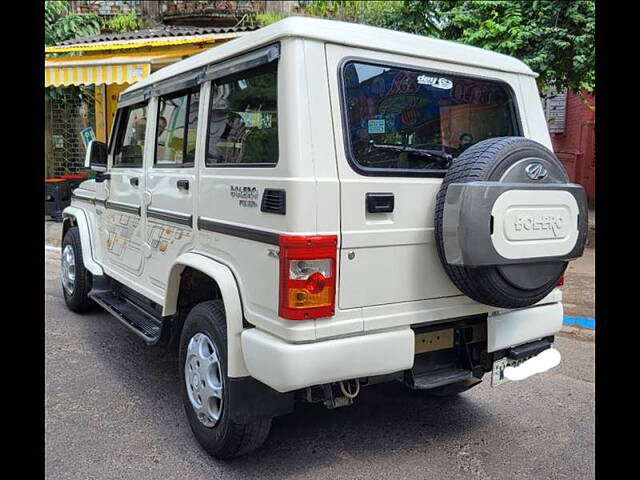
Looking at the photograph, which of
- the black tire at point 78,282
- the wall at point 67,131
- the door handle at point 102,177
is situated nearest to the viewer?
the door handle at point 102,177

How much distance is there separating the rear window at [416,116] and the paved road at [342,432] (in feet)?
5.23

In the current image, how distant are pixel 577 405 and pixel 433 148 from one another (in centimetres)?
216

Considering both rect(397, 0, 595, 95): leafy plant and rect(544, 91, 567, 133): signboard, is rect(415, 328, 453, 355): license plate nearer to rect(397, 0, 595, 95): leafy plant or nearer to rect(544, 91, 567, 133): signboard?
rect(397, 0, 595, 95): leafy plant

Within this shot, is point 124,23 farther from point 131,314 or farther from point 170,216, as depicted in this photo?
point 170,216

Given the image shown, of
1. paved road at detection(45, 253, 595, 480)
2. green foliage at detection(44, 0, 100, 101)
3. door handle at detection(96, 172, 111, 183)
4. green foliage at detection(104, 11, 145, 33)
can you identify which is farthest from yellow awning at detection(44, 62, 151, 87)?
paved road at detection(45, 253, 595, 480)

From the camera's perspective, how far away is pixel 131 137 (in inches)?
188

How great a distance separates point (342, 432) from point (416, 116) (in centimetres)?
191

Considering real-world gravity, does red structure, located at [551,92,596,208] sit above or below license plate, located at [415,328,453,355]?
above

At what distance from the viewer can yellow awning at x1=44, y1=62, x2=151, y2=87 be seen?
9281mm

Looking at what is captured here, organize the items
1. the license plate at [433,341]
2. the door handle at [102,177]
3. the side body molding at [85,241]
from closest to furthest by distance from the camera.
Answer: the license plate at [433,341]
the door handle at [102,177]
the side body molding at [85,241]

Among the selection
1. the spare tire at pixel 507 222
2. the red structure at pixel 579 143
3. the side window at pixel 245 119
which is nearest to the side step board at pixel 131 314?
the side window at pixel 245 119

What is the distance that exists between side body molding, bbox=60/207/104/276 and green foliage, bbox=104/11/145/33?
10.8 metres

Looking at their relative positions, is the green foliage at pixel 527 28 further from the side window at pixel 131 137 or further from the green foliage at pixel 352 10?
the side window at pixel 131 137

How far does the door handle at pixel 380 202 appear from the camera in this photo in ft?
9.18
